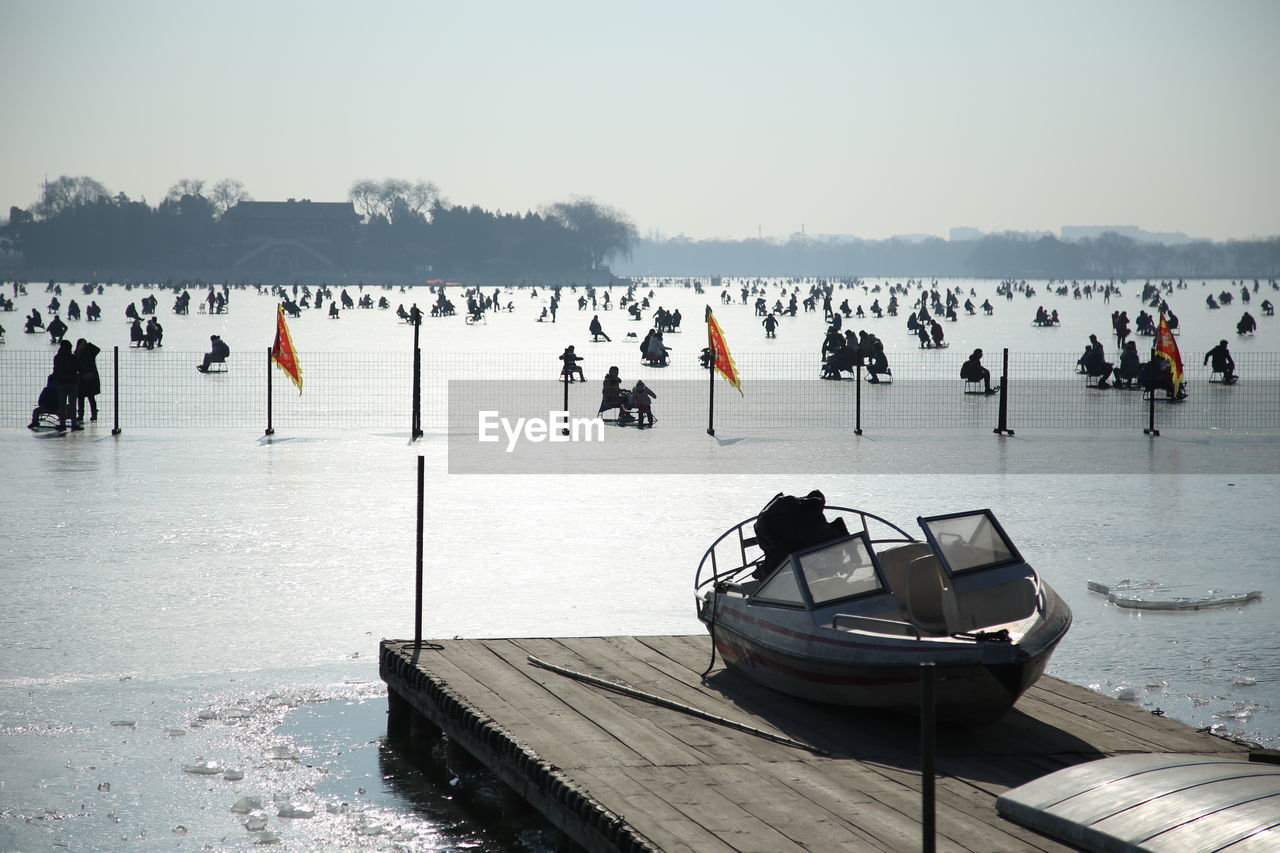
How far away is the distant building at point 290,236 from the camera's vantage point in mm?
159875

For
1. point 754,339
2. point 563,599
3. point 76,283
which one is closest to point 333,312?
point 754,339

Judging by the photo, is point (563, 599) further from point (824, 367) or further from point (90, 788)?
point (824, 367)

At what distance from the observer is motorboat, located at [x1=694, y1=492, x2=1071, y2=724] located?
695 cm

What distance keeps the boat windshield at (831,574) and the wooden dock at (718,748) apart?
0.60 m

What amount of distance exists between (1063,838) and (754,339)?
4860 cm

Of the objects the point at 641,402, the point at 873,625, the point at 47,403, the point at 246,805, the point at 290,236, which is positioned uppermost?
the point at 290,236

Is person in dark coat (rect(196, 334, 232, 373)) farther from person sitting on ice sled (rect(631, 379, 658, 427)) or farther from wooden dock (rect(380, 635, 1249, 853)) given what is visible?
wooden dock (rect(380, 635, 1249, 853))

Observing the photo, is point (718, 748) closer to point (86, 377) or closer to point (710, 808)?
point (710, 808)

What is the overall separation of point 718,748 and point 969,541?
194 cm

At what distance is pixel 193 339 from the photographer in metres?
49.1

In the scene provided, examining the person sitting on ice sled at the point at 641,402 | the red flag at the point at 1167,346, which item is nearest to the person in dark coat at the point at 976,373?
the red flag at the point at 1167,346

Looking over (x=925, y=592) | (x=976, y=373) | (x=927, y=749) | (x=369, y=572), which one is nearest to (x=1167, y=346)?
(x=976, y=373)

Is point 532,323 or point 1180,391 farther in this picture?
point 532,323

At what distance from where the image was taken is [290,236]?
543 feet
